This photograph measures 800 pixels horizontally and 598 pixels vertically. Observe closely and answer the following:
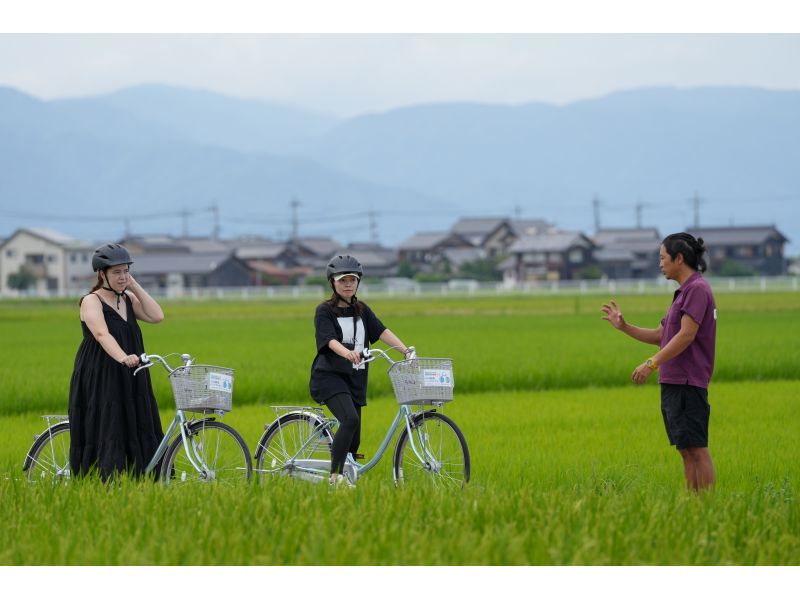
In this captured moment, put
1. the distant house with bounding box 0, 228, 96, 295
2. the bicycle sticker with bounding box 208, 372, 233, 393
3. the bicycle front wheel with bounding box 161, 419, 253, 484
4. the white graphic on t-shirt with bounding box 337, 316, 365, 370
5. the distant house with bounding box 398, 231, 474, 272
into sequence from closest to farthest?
the bicycle sticker with bounding box 208, 372, 233, 393
the bicycle front wheel with bounding box 161, 419, 253, 484
the white graphic on t-shirt with bounding box 337, 316, 365, 370
the distant house with bounding box 0, 228, 96, 295
the distant house with bounding box 398, 231, 474, 272

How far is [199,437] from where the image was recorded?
7023mm

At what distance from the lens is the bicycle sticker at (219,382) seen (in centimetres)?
669

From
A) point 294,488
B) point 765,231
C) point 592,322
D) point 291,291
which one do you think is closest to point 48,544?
point 294,488

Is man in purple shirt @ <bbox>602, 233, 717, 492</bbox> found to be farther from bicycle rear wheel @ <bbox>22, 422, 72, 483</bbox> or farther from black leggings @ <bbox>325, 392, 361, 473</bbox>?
bicycle rear wheel @ <bbox>22, 422, 72, 483</bbox>

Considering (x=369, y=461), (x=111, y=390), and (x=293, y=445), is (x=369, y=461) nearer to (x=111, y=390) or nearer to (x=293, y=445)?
(x=293, y=445)

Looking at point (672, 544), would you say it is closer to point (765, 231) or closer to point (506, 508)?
point (506, 508)

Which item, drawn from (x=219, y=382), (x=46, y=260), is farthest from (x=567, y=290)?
(x=219, y=382)

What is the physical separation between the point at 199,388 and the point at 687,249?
9.33ft

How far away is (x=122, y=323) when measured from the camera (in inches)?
286

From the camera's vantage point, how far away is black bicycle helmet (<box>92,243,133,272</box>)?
7023 mm

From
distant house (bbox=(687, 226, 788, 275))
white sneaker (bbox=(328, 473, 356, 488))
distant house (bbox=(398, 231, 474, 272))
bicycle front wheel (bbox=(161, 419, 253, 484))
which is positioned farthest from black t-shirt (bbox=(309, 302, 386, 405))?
distant house (bbox=(398, 231, 474, 272))

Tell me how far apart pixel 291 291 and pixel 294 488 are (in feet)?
202

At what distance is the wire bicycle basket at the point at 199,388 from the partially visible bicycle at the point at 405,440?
533 millimetres

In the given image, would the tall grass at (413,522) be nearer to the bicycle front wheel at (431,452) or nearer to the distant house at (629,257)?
the bicycle front wheel at (431,452)
